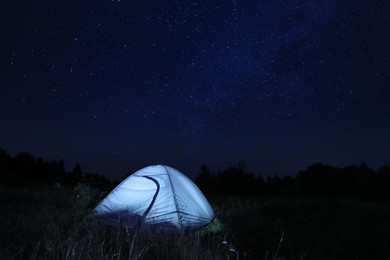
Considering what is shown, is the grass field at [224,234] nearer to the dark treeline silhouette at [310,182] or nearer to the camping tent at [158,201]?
the camping tent at [158,201]

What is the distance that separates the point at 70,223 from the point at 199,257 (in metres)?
2.22

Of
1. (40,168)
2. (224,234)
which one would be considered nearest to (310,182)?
(224,234)

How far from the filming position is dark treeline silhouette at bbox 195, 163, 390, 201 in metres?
21.1

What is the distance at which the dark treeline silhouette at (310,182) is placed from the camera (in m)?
21.1

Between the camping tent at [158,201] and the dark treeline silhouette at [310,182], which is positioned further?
the dark treeline silhouette at [310,182]

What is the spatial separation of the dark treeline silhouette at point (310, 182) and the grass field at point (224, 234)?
8849mm

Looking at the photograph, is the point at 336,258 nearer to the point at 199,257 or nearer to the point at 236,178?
the point at 199,257

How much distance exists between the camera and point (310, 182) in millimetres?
24391

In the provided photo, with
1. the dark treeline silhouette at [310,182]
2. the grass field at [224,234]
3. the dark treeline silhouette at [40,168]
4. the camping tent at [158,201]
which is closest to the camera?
the grass field at [224,234]

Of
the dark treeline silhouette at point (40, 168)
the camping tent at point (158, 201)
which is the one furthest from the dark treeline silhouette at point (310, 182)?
the camping tent at point (158, 201)

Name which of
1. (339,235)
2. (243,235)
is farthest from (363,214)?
(243,235)

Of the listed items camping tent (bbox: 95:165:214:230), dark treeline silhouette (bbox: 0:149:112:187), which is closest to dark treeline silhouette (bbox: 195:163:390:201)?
dark treeline silhouette (bbox: 0:149:112:187)

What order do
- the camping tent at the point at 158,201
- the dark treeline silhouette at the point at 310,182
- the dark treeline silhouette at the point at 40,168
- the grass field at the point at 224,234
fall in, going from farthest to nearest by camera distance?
the dark treeline silhouette at the point at 40,168 < the dark treeline silhouette at the point at 310,182 < the camping tent at the point at 158,201 < the grass field at the point at 224,234

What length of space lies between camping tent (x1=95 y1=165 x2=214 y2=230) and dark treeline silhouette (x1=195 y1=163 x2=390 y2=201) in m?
Result: 13.2
